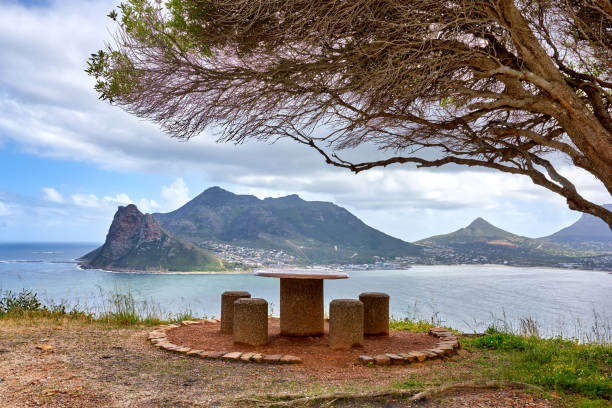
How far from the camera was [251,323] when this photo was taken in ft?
19.2

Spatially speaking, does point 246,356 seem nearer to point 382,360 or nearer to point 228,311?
point 382,360

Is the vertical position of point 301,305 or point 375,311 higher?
point 301,305

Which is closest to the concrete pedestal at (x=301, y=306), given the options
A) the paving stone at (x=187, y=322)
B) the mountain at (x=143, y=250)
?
the paving stone at (x=187, y=322)

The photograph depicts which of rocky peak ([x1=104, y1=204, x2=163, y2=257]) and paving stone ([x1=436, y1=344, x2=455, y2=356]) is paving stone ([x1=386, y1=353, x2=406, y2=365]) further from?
rocky peak ([x1=104, y1=204, x2=163, y2=257])

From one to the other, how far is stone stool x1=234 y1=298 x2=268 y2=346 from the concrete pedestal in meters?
0.45

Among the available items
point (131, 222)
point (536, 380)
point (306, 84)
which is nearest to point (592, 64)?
point (306, 84)

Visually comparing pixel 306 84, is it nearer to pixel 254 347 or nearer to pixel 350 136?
pixel 350 136

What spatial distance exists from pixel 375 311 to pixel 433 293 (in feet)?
42.7

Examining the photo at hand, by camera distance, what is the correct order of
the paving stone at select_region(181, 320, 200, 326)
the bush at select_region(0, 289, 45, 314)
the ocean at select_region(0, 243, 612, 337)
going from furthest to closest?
the ocean at select_region(0, 243, 612, 337)
the bush at select_region(0, 289, 45, 314)
the paving stone at select_region(181, 320, 200, 326)

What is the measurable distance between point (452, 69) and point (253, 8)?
2.31 metres

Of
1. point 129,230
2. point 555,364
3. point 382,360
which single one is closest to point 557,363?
point 555,364

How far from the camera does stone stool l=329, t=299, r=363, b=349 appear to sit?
18.8 feet

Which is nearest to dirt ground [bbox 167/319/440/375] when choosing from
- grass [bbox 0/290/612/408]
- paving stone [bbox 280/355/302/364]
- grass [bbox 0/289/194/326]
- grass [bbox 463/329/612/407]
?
paving stone [bbox 280/355/302/364]

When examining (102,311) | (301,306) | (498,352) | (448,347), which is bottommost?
(498,352)
